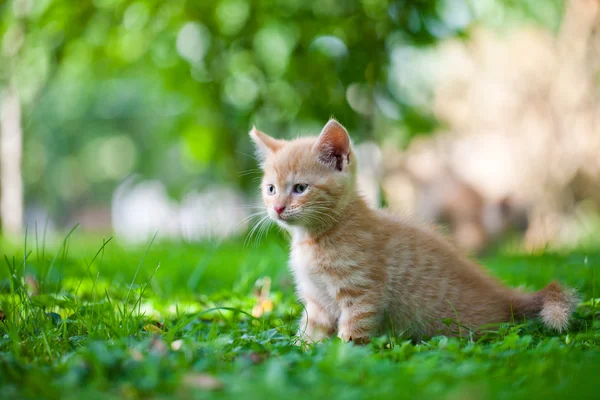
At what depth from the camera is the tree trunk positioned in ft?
30.4

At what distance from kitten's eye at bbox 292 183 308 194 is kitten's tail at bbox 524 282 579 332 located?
3.70ft

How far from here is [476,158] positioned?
9.78 meters

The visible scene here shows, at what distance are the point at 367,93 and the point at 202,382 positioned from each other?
3859mm

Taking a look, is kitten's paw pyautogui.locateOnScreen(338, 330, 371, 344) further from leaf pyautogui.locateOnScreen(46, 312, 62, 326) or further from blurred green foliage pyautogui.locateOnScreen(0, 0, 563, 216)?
blurred green foliage pyautogui.locateOnScreen(0, 0, 563, 216)

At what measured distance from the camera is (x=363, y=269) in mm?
2547

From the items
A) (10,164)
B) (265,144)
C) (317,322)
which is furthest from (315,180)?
(10,164)

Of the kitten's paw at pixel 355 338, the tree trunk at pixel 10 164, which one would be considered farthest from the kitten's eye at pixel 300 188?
the tree trunk at pixel 10 164

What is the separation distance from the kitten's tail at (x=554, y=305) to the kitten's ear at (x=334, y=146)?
1044 mm

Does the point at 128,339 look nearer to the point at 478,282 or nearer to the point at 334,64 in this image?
the point at 478,282

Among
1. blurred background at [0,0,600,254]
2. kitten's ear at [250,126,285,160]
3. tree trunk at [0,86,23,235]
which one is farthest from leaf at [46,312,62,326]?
tree trunk at [0,86,23,235]

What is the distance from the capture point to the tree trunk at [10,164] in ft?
30.4

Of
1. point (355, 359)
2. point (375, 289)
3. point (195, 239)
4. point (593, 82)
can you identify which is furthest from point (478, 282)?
point (593, 82)

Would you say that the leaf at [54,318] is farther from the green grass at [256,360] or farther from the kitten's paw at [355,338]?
the kitten's paw at [355,338]

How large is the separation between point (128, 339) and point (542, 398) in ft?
4.51
